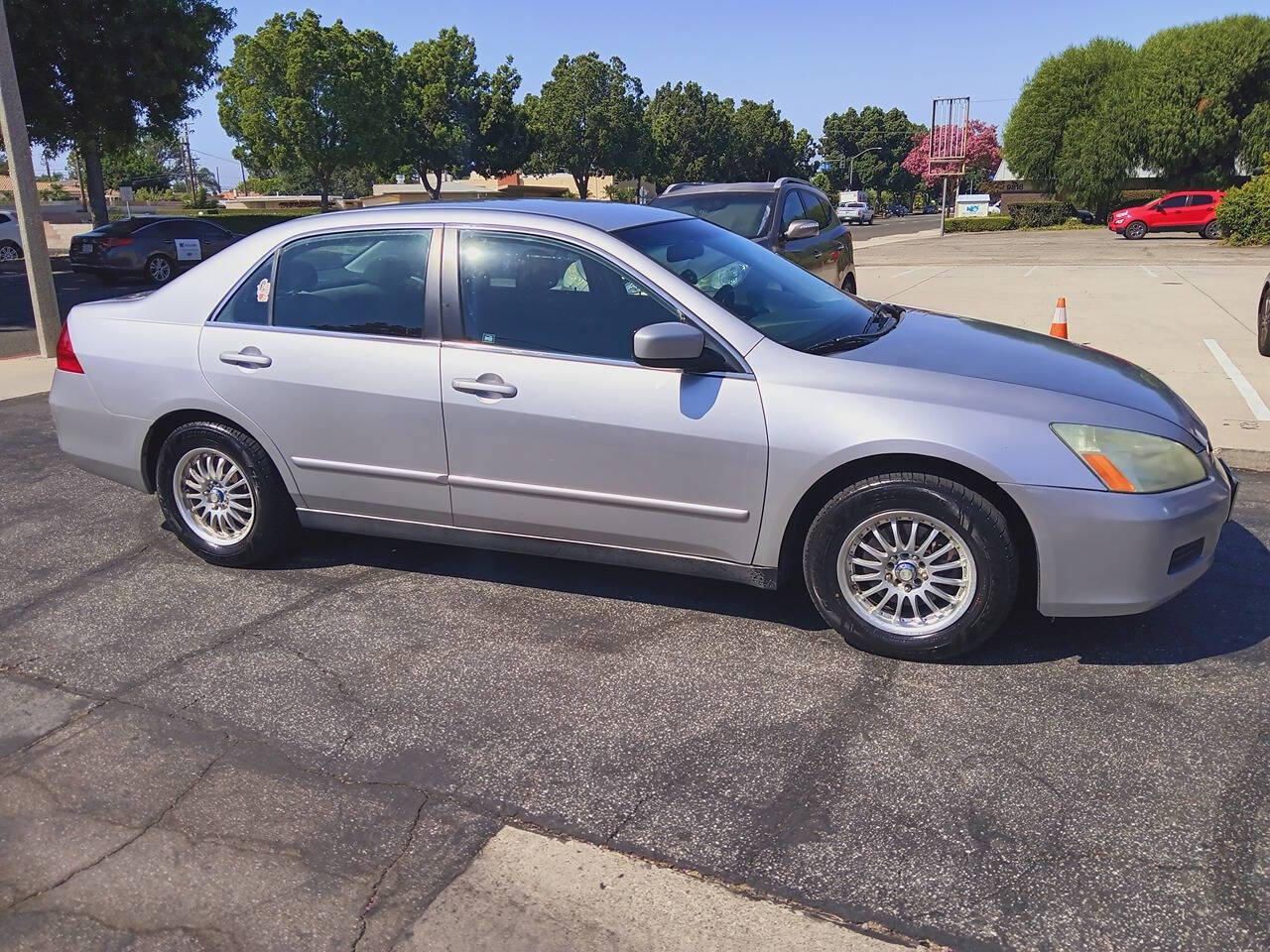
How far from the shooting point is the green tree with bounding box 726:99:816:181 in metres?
88.9

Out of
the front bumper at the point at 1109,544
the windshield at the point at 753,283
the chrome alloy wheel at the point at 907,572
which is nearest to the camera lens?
the front bumper at the point at 1109,544

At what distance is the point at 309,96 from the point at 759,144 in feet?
179

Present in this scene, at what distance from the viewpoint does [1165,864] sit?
2727 mm

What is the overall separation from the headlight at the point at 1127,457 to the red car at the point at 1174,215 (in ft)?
120

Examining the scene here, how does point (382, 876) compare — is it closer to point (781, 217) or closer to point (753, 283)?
point (753, 283)

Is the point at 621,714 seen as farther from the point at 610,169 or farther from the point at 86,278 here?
the point at 610,169

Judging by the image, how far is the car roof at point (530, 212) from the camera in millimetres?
4504

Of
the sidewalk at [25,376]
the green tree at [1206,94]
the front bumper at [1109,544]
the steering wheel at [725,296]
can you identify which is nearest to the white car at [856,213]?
the green tree at [1206,94]

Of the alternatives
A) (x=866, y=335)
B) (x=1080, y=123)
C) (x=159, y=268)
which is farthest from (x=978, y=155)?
(x=866, y=335)

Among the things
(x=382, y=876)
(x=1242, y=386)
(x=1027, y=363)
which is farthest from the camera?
(x=1242, y=386)

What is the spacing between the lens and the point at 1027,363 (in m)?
4.13

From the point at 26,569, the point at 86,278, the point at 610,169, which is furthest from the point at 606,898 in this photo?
the point at 610,169

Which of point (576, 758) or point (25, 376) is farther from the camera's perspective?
point (25, 376)

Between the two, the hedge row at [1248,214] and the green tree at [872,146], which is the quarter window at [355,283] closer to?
the hedge row at [1248,214]
